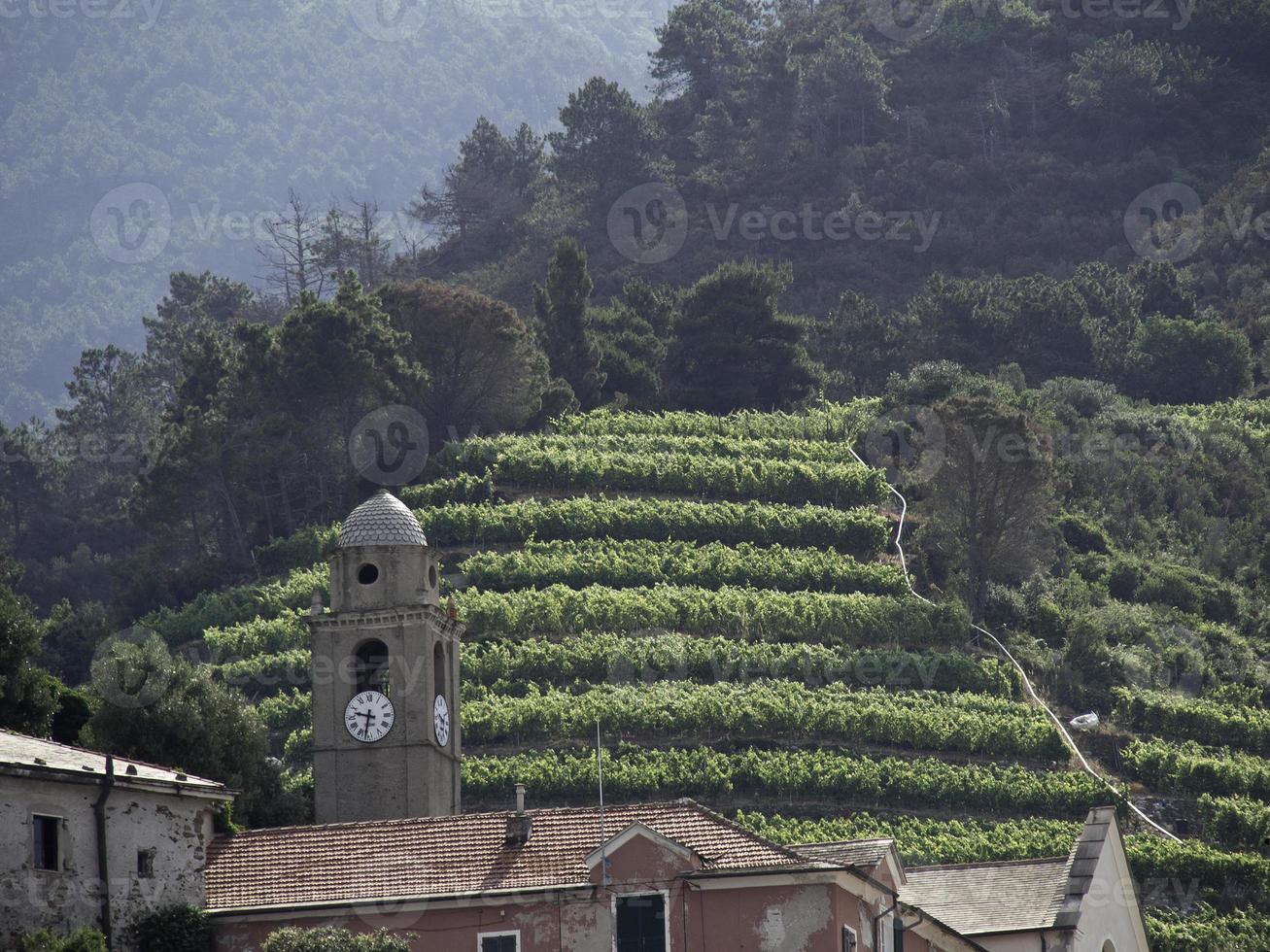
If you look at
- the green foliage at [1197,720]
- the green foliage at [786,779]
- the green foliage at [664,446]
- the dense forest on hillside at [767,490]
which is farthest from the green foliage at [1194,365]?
Answer: the green foliage at [786,779]

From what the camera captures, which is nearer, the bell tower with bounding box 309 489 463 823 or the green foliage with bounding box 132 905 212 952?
the green foliage with bounding box 132 905 212 952

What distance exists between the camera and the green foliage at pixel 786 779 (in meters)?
65.6

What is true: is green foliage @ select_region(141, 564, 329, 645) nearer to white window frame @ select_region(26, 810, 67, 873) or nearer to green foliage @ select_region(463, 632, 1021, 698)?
green foliage @ select_region(463, 632, 1021, 698)

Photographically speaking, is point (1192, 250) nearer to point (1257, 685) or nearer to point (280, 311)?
point (280, 311)

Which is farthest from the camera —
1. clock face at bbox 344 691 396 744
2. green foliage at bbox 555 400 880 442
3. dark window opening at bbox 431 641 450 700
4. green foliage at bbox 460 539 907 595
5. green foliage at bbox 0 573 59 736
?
green foliage at bbox 555 400 880 442

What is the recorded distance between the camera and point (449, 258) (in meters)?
152

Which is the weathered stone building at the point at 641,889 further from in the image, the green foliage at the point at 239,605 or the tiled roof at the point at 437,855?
the green foliage at the point at 239,605

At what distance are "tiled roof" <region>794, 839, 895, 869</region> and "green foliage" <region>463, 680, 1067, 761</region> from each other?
1133 inches

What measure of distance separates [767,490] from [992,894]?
45.1 meters

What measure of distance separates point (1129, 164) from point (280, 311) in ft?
171

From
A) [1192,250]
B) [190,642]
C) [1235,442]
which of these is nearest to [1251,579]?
[1235,442]

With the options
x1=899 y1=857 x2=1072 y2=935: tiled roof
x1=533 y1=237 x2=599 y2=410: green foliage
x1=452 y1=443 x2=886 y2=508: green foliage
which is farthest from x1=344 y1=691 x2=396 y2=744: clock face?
x1=533 y1=237 x2=599 y2=410: green foliage

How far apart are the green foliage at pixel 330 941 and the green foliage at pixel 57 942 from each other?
2442 millimetres

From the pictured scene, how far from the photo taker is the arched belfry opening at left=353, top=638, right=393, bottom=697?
51844 mm
